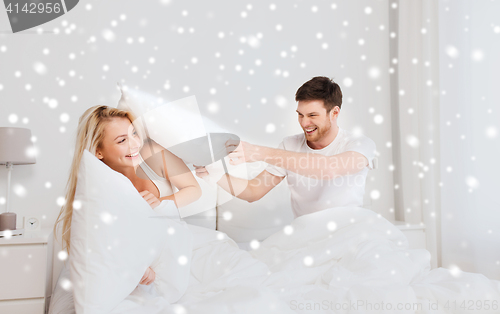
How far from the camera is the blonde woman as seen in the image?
1145 mm

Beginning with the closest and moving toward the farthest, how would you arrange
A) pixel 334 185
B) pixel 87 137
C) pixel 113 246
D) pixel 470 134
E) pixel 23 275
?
pixel 113 246 < pixel 87 137 < pixel 23 275 < pixel 334 185 < pixel 470 134

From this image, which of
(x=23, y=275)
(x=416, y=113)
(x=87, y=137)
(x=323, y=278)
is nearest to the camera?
(x=323, y=278)

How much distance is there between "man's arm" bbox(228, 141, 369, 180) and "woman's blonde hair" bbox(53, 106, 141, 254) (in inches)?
21.7

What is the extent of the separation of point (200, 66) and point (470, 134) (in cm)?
162

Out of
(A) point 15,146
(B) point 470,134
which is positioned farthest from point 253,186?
(B) point 470,134

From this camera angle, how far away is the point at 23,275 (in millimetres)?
1383

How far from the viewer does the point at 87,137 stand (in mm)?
1142

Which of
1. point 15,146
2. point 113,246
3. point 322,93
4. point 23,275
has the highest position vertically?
point 322,93

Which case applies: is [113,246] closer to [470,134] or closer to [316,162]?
[316,162]

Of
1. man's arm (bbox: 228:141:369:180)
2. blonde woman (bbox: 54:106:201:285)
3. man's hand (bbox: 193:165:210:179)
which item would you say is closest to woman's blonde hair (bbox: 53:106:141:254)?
blonde woman (bbox: 54:106:201:285)

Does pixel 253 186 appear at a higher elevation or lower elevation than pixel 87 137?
lower

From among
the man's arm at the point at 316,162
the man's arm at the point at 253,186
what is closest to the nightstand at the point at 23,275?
the man's arm at the point at 253,186

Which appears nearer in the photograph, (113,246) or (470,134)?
(113,246)

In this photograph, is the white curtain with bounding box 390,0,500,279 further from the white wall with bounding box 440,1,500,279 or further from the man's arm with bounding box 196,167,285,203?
the man's arm with bounding box 196,167,285,203
